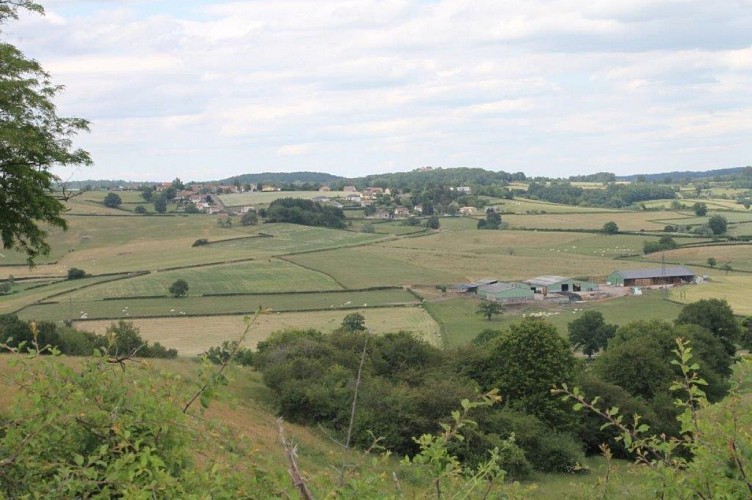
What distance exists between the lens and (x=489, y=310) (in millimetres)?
66375

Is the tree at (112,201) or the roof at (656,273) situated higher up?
the tree at (112,201)

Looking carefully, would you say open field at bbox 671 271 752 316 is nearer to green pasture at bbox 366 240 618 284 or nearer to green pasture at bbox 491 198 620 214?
green pasture at bbox 366 240 618 284

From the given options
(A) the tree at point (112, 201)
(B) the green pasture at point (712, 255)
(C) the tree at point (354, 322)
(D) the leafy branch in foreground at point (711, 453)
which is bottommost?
(B) the green pasture at point (712, 255)

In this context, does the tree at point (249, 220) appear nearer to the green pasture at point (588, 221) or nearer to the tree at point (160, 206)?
the tree at point (160, 206)

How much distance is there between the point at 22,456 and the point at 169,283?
6945 centimetres

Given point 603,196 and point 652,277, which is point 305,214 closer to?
point 652,277

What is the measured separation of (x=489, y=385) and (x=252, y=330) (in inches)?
833

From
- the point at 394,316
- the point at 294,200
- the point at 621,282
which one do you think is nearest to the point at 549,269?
the point at 621,282

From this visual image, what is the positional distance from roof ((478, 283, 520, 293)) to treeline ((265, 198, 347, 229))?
46060mm

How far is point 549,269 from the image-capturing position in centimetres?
8819

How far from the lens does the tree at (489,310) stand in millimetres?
66125

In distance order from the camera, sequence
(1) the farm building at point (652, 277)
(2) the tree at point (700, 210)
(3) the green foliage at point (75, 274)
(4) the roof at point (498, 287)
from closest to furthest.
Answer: (3) the green foliage at point (75, 274)
(4) the roof at point (498, 287)
(1) the farm building at point (652, 277)
(2) the tree at point (700, 210)

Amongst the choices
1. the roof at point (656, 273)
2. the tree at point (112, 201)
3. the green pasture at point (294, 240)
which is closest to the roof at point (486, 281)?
the roof at point (656, 273)

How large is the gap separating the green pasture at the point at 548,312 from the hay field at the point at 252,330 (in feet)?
6.32
